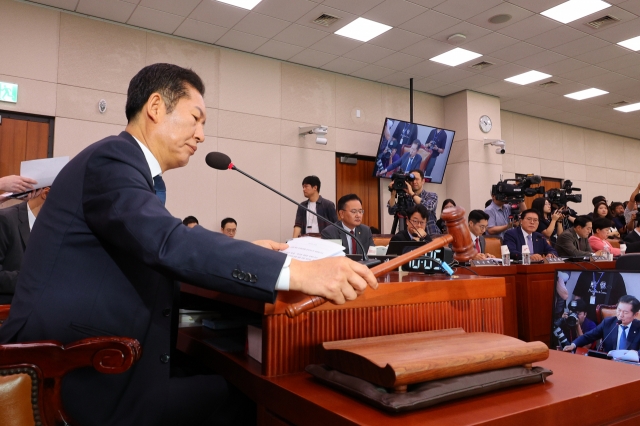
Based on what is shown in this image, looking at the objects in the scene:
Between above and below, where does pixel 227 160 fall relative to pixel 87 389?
above

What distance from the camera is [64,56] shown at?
5074 millimetres

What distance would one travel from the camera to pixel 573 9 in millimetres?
5180

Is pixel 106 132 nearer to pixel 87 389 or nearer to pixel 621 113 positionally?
pixel 87 389

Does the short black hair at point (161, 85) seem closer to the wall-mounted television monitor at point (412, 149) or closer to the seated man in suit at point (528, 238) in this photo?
the seated man in suit at point (528, 238)

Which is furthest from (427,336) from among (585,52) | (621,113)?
(621,113)

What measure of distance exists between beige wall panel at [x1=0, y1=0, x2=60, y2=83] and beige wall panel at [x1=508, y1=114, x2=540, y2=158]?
23.9ft

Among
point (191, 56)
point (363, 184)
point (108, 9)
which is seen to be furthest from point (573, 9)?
point (108, 9)

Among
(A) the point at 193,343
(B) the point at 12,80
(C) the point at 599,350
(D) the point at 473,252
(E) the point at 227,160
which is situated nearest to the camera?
(D) the point at 473,252

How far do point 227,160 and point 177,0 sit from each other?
3.84 metres

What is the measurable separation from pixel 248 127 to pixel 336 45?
4.96ft

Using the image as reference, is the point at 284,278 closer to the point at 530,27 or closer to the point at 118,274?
the point at 118,274

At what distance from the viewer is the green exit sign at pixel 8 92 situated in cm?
475

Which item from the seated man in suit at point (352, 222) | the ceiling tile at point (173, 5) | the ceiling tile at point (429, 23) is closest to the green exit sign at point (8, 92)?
the ceiling tile at point (173, 5)

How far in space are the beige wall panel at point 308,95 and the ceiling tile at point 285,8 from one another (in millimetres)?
1330
